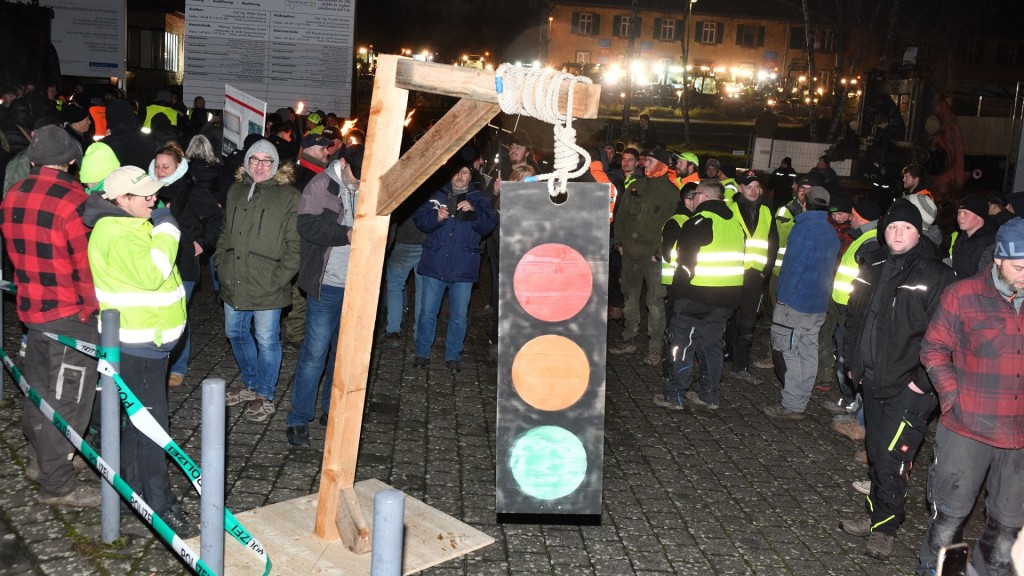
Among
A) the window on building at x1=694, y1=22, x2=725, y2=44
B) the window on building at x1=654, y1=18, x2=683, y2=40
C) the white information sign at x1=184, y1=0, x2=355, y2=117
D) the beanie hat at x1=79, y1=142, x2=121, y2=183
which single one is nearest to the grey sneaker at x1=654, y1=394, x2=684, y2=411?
the beanie hat at x1=79, y1=142, x2=121, y2=183

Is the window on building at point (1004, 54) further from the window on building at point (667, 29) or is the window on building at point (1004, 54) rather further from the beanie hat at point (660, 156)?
the beanie hat at point (660, 156)

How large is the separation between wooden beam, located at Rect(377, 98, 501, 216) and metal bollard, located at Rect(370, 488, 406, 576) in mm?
1907

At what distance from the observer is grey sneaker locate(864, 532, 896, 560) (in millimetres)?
→ 5590

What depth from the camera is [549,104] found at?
349 cm

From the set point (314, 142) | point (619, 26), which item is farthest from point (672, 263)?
point (619, 26)

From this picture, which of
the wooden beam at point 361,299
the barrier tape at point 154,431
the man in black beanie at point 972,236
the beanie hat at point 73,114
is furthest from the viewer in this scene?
the beanie hat at point 73,114

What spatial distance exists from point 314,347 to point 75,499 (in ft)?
5.99

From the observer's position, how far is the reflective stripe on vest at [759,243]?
28.9 ft

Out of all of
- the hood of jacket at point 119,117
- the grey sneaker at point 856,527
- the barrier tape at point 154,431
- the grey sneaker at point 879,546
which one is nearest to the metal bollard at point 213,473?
the barrier tape at point 154,431

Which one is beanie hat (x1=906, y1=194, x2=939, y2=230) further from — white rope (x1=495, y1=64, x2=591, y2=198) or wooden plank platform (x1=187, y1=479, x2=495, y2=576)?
white rope (x1=495, y1=64, x2=591, y2=198)

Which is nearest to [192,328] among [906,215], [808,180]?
[808,180]

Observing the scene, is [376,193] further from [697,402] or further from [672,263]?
[697,402]

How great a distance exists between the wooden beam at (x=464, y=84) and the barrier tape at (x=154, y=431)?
1951mm

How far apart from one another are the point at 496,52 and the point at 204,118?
39.0 meters
